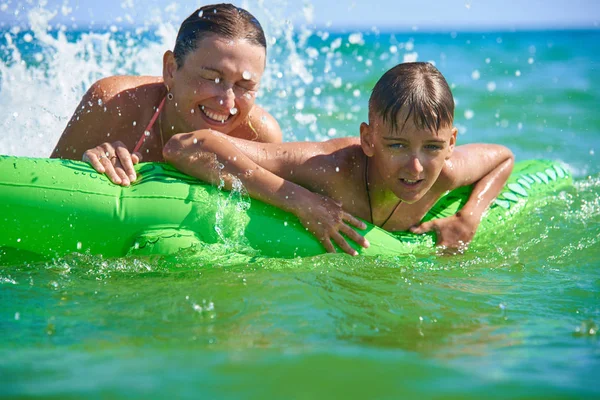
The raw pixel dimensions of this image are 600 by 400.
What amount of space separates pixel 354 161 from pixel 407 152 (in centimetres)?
38

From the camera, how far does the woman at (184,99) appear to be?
4273mm

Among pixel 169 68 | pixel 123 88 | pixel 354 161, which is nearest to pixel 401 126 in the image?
pixel 354 161

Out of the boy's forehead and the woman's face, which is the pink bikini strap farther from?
the boy's forehead

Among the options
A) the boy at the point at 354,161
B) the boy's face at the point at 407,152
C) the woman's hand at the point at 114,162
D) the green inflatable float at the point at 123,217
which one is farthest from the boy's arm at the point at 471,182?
the woman's hand at the point at 114,162

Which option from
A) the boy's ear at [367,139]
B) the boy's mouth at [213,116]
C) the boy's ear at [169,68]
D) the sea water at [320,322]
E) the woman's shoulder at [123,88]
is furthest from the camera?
the woman's shoulder at [123,88]

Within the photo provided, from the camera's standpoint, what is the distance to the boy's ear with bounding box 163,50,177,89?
14.8ft

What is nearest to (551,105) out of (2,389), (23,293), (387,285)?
(387,285)

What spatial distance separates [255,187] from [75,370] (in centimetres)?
161

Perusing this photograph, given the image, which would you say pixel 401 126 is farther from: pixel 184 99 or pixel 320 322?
pixel 184 99

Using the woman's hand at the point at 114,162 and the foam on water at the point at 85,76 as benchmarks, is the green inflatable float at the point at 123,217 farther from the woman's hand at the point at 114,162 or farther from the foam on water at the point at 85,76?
the foam on water at the point at 85,76

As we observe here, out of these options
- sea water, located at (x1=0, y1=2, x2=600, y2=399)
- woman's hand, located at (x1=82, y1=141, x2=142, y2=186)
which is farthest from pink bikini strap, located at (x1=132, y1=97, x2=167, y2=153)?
sea water, located at (x1=0, y1=2, x2=600, y2=399)

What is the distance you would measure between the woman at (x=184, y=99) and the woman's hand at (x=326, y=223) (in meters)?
0.87

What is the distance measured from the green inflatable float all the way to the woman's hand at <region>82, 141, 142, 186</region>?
0.04 m

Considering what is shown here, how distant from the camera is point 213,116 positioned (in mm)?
4434
